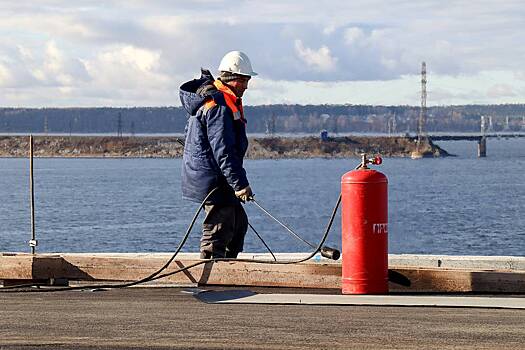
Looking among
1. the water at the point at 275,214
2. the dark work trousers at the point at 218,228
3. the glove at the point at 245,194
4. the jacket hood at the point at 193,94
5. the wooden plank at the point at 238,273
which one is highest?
the jacket hood at the point at 193,94

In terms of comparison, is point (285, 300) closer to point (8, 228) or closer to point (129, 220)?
point (8, 228)

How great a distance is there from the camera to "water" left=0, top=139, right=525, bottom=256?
49656 millimetres

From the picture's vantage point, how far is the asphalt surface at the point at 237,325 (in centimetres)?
725

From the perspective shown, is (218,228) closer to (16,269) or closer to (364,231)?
(364,231)

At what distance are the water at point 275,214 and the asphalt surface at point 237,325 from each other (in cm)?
3611

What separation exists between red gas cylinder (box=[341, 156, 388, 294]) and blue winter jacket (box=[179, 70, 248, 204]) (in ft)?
3.39

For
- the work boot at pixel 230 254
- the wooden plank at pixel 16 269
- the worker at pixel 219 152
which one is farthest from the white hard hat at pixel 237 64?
the wooden plank at pixel 16 269

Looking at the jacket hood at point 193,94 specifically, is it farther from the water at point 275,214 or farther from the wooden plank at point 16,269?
the water at point 275,214

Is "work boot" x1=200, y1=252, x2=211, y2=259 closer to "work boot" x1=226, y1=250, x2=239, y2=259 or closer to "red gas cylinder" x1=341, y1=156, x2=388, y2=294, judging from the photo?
"work boot" x1=226, y1=250, x2=239, y2=259

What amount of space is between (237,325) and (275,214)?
2519 inches

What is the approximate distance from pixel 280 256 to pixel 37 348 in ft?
19.5

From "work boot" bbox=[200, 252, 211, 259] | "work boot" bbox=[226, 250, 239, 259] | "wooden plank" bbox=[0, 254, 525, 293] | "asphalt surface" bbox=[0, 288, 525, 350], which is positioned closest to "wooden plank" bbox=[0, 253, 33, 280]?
"wooden plank" bbox=[0, 254, 525, 293]

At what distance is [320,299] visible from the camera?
9.38 meters

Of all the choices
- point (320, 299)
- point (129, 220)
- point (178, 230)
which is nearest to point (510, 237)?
point (178, 230)
